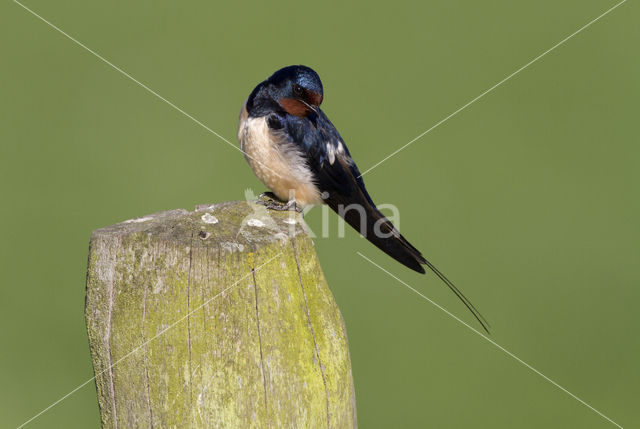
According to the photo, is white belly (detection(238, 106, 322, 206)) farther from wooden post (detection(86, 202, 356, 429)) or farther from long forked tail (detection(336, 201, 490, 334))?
wooden post (detection(86, 202, 356, 429))

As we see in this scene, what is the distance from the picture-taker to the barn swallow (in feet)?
12.3

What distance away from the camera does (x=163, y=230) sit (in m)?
2.25

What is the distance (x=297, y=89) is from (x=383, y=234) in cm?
82

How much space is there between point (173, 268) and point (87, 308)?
34 cm

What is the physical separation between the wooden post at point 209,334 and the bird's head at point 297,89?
1.48m

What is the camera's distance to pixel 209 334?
6.86ft

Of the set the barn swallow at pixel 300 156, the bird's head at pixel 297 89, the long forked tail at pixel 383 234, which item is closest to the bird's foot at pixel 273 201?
the barn swallow at pixel 300 156

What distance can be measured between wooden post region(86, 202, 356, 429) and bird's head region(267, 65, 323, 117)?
4.87ft

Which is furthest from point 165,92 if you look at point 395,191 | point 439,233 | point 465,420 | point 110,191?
point 465,420
